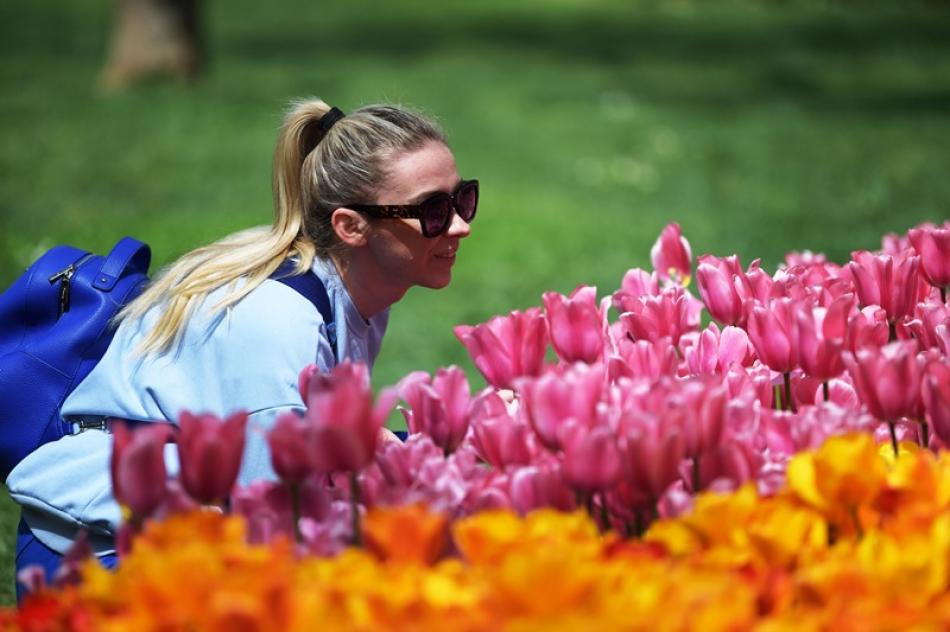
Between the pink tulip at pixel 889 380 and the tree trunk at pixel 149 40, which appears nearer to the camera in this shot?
the pink tulip at pixel 889 380

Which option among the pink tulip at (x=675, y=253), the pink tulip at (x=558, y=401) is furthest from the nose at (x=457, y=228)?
the pink tulip at (x=558, y=401)

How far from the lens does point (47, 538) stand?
2910 mm

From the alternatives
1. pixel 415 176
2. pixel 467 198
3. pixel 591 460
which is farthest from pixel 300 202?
pixel 591 460

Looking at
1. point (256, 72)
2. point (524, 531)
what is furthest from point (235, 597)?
point (256, 72)

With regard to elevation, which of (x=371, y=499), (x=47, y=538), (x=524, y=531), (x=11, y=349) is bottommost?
(x=47, y=538)

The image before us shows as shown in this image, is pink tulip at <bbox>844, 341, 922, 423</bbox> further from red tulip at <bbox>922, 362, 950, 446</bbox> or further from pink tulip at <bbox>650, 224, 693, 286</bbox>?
pink tulip at <bbox>650, 224, 693, 286</bbox>

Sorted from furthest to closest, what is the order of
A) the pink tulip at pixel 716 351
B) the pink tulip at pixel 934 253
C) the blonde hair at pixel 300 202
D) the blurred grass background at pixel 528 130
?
the blurred grass background at pixel 528 130, the blonde hair at pixel 300 202, the pink tulip at pixel 934 253, the pink tulip at pixel 716 351

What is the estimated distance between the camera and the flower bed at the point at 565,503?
4.85 ft

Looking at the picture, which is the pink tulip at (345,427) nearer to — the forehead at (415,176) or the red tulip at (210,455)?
the red tulip at (210,455)

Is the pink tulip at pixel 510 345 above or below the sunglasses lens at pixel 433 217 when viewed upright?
below

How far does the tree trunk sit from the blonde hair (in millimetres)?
11831

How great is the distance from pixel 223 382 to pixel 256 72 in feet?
46.8

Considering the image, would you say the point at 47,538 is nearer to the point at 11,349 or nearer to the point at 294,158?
the point at 11,349

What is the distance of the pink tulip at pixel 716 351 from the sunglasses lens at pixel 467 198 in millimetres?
710
